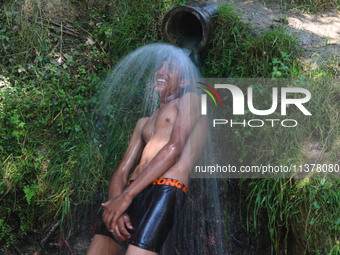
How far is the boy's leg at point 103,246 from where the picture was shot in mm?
3020

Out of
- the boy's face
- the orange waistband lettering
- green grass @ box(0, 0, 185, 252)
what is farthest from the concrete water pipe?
the orange waistband lettering

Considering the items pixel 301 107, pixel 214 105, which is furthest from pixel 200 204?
pixel 301 107

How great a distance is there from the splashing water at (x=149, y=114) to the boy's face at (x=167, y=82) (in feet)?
0.37

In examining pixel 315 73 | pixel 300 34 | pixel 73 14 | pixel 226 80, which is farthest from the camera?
pixel 73 14

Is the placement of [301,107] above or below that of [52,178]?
above

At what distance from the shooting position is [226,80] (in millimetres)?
4539

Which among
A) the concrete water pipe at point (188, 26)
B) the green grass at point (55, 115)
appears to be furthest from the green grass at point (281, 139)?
the green grass at point (55, 115)

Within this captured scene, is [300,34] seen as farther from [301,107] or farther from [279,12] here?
[301,107]

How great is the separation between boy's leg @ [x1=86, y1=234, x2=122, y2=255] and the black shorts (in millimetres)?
43

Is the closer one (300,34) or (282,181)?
(282,181)

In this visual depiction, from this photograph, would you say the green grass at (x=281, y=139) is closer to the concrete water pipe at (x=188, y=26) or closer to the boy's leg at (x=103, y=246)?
the concrete water pipe at (x=188, y=26)

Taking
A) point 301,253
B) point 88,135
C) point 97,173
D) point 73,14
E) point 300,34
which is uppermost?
point 73,14

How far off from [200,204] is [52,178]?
1664 millimetres

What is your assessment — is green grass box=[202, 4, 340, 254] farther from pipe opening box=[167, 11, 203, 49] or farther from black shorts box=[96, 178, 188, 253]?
black shorts box=[96, 178, 188, 253]
